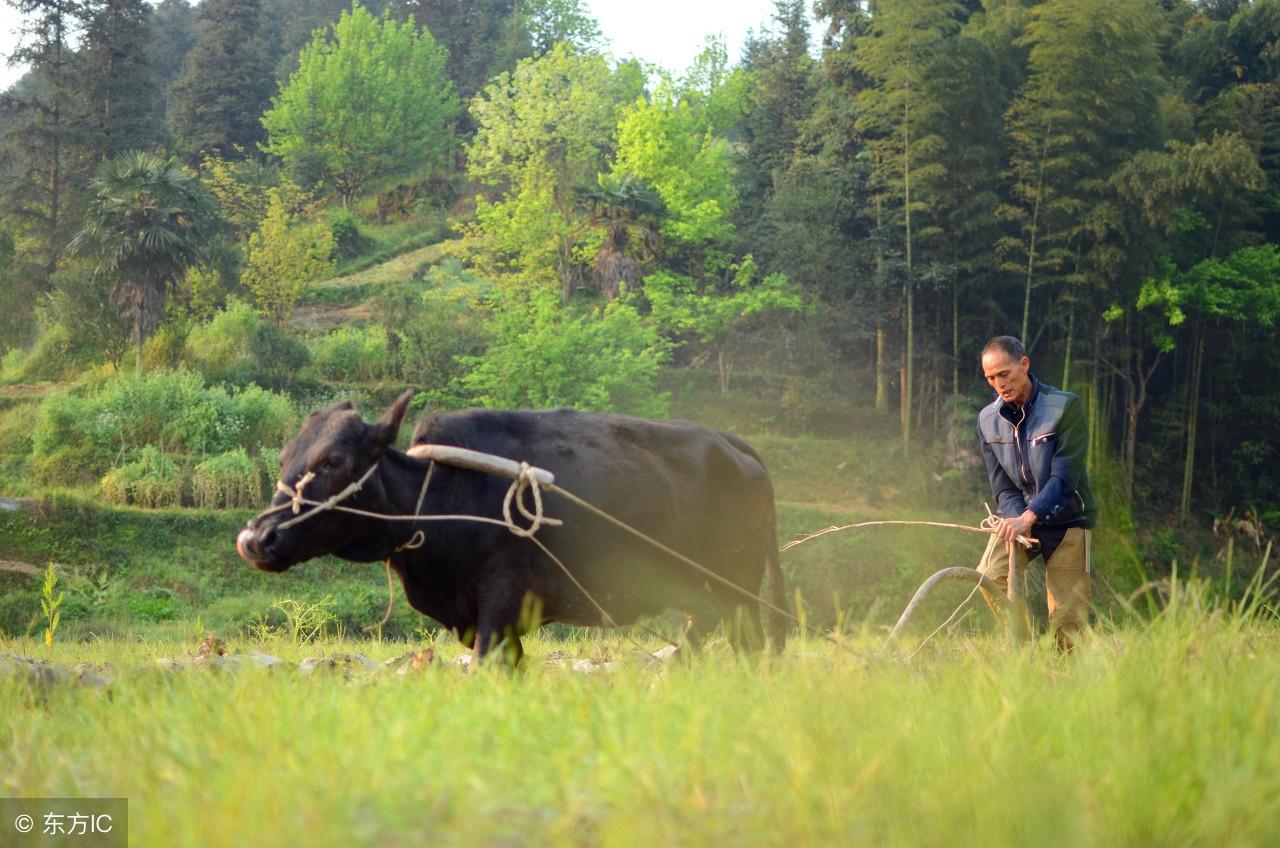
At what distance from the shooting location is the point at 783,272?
3688 cm

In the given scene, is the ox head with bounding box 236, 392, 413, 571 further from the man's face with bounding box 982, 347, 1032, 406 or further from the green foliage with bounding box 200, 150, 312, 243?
the green foliage with bounding box 200, 150, 312, 243

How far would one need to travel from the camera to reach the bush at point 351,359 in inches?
1289

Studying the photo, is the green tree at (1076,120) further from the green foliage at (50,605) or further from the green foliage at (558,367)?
the green foliage at (50,605)

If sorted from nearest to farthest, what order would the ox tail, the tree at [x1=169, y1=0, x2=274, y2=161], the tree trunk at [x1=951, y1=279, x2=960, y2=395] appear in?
the ox tail → the tree trunk at [x1=951, y1=279, x2=960, y2=395] → the tree at [x1=169, y1=0, x2=274, y2=161]

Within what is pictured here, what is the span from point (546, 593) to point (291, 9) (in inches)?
2956

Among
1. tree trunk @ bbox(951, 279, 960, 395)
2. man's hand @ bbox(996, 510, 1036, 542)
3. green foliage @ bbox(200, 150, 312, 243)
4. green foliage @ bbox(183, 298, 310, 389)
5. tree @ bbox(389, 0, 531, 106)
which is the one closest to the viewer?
man's hand @ bbox(996, 510, 1036, 542)

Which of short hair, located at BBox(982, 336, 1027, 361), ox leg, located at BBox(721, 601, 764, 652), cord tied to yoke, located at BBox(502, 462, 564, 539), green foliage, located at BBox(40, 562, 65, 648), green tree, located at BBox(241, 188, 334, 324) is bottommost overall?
green foliage, located at BBox(40, 562, 65, 648)

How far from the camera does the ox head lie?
580 cm

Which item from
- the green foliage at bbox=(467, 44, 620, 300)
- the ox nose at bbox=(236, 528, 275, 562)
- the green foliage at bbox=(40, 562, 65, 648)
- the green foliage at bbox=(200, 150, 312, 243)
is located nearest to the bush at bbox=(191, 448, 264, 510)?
the green foliage at bbox=(40, 562, 65, 648)

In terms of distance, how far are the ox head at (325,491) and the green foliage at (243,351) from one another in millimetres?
25148

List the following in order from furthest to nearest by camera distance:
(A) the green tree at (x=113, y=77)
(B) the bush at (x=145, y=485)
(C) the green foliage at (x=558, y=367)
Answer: (A) the green tree at (x=113, y=77), (C) the green foliage at (x=558, y=367), (B) the bush at (x=145, y=485)

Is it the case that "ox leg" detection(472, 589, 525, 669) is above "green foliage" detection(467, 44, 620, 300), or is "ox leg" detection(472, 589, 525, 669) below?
below

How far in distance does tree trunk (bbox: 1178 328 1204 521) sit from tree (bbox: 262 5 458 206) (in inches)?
1337

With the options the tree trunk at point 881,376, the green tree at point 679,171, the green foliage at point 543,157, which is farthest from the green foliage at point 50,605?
the green tree at point 679,171
